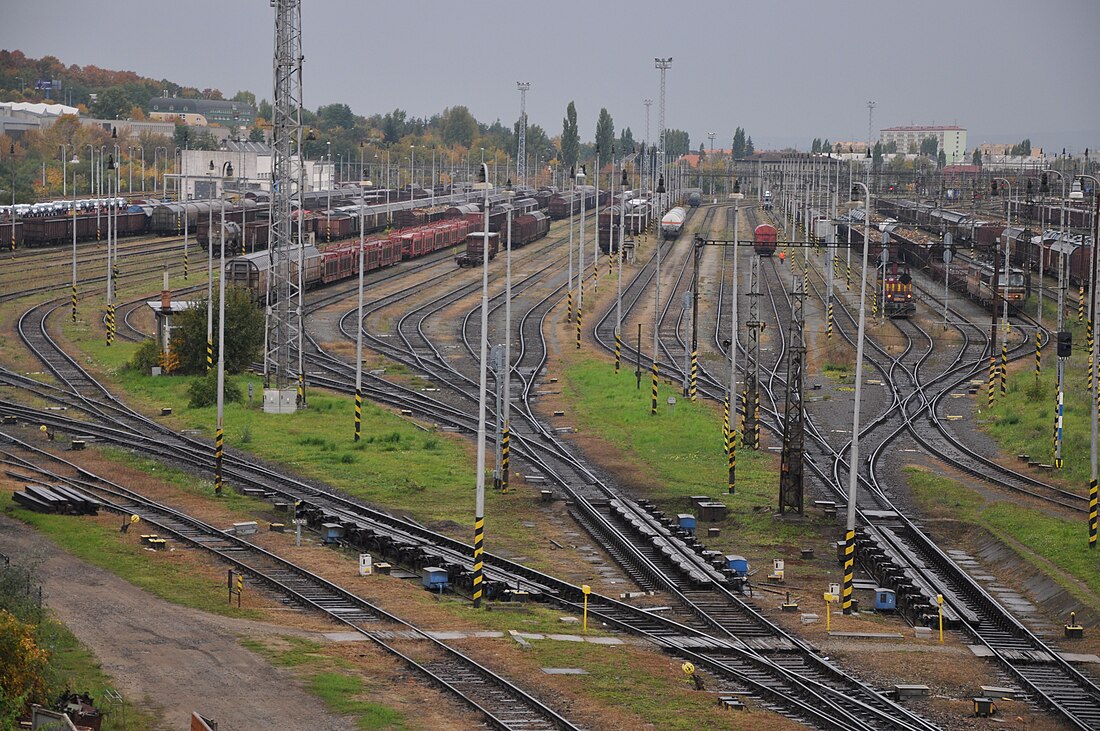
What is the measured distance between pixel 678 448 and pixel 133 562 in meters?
22.0

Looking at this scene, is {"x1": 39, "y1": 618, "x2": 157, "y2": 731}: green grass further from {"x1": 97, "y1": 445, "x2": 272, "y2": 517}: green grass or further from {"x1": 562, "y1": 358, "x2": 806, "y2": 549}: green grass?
{"x1": 562, "y1": 358, "x2": 806, "y2": 549}: green grass

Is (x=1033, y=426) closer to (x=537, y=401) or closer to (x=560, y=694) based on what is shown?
(x=537, y=401)

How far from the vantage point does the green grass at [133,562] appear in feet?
95.7

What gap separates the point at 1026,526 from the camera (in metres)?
38.3

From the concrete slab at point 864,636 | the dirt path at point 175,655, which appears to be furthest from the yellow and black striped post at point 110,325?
the concrete slab at point 864,636

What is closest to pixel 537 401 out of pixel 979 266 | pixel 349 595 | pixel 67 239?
pixel 349 595

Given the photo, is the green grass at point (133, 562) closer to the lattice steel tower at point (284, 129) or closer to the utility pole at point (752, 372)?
the lattice steel tower at point (284, 129)

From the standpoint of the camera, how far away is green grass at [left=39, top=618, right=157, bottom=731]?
21594 mm

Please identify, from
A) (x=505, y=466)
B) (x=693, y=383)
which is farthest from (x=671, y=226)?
(x=505, y=466)

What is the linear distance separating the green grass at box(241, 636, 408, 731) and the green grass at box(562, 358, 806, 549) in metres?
13.7

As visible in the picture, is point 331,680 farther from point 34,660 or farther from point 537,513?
point 537,513

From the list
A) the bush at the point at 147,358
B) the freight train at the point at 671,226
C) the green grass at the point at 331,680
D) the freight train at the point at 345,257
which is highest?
the freight train at the point at 671,226

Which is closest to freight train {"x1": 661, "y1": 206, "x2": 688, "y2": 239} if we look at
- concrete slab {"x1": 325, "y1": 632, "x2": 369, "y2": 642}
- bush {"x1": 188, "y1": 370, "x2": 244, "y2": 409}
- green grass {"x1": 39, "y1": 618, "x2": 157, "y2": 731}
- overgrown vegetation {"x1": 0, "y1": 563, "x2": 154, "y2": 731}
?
bush {"x1": 188, "y1": 370, "x2": 244, "y2": 409}

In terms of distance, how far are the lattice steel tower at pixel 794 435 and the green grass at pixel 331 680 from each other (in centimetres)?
1671
